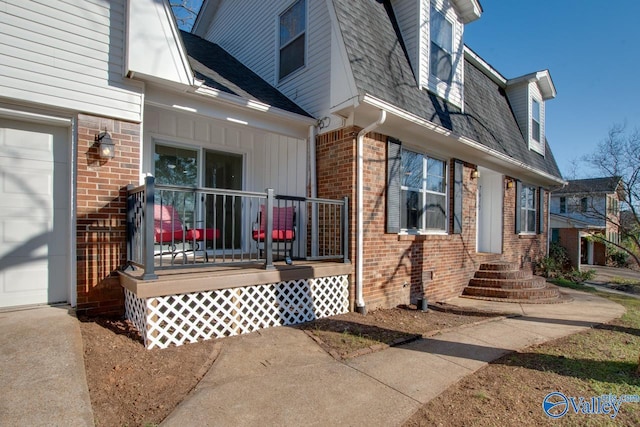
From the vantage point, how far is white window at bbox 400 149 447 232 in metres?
6.33

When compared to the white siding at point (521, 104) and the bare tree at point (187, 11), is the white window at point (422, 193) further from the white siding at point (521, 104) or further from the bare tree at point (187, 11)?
the bare tree at point (187, 11)

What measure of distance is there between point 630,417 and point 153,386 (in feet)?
12.9

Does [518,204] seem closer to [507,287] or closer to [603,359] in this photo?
[507,287]

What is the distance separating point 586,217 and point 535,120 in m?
8.58

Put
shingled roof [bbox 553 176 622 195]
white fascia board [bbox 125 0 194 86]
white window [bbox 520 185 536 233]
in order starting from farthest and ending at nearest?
shingled roof [bbox 553 176 622 195] → white window [bbox 520 185 536 233] → white fascia board [bbox 125 0 194 86]

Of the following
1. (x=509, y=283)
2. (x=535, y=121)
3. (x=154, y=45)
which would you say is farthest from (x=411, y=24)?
(x=535, y=121)

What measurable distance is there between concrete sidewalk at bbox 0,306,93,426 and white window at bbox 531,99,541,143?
12539mm

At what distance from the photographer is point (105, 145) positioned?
3932mm

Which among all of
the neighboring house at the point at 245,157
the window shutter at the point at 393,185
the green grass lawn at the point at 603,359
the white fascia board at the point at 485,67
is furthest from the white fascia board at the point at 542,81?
the green grass lawn at the point at 603,359

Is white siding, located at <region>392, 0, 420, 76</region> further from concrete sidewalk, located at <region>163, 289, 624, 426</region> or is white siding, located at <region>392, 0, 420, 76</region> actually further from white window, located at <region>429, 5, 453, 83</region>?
concrete sidewalk, located at <region>163, 289, 624, 426</region>

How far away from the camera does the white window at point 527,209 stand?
1041 cm

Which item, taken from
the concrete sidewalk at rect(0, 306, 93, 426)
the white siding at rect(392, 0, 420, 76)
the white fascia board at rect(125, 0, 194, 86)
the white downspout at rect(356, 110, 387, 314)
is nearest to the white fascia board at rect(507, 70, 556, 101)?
the white siding at rect(392, 0, 420, 76)

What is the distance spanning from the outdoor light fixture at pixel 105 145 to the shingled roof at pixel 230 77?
1.67m

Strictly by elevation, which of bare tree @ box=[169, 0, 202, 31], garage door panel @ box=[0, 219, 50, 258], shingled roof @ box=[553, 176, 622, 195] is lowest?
garage door panel @ box=[0, 219, 50, 258]
